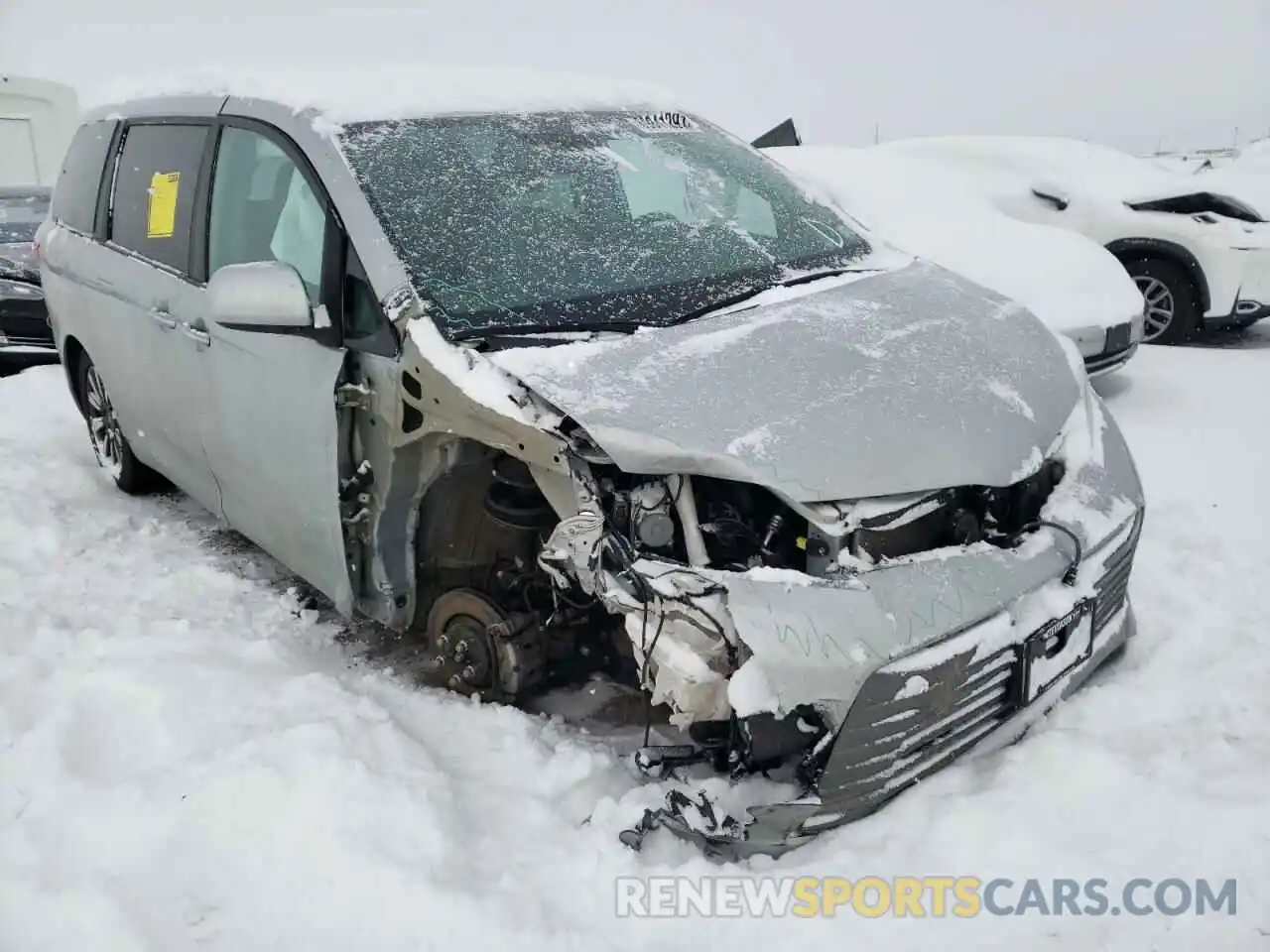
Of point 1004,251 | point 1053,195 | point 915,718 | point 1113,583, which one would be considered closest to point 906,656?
point 915,718

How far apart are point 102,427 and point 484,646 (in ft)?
10.0

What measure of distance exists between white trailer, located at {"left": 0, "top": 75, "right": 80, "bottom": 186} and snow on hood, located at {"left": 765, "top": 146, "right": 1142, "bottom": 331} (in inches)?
427

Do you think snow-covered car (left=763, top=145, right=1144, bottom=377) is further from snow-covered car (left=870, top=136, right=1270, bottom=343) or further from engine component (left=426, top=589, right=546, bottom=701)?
engine component (left=426, top=589, right=546, bottom=701)

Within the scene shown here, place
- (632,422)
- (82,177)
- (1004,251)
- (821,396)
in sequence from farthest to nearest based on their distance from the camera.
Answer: (1004,251)
(82,177)
(821,396)
(632,422)

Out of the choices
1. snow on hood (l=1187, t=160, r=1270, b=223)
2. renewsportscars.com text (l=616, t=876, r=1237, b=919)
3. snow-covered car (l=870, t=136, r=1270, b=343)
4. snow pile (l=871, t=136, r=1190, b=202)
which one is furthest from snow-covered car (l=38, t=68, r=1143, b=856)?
snow on hood (l=1187, t=160, r=1270, b=223)

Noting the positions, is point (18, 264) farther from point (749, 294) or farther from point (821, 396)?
point (821, 396)

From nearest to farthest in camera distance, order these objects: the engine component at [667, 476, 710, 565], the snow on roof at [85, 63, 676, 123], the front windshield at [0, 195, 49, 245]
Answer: the engine component at [667, 476, 710, 565] < the snow on roof at [85, 63, 676, 123] < the front windshield at [0, 195, 49, 245]

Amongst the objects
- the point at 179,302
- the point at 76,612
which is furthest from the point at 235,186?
the point at 76,612

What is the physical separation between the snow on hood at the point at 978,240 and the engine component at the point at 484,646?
275cm

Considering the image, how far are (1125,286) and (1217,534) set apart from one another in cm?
246

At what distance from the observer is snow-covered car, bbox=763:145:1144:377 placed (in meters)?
5.62

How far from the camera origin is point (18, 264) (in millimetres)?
7793

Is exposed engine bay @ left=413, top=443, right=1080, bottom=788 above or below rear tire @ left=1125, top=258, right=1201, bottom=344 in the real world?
above

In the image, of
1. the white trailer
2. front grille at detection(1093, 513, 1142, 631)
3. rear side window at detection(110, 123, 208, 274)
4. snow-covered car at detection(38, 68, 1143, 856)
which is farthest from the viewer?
the white trailer
